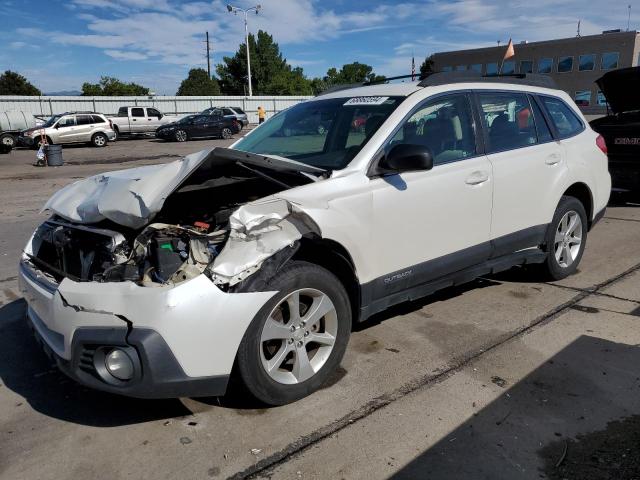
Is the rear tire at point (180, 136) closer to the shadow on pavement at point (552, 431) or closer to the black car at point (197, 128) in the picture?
the black car at point (197, 128)

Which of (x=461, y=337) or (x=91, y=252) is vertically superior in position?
(x=91, y=252)

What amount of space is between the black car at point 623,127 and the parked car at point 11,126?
79.3 ft

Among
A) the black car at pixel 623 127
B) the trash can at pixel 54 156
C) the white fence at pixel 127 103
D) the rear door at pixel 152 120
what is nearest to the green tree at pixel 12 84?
the white fence at pixel 127 103

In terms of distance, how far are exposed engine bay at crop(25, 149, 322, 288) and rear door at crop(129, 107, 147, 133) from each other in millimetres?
30272

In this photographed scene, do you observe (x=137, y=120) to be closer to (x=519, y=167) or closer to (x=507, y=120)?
(x=507, y=120)

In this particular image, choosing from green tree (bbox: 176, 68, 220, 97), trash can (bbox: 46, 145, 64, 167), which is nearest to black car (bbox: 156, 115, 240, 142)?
trash can (bbox: 46, 145, 64, 167)

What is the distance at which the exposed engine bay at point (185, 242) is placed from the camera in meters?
2.71

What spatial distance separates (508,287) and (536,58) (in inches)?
2400

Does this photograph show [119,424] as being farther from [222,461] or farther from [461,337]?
[461,337]

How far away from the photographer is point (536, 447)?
271 centimetres

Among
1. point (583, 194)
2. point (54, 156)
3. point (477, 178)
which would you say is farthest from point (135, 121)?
point (477, 178)

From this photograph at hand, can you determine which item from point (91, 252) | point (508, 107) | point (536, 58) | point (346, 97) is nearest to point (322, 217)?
point (91, 252)

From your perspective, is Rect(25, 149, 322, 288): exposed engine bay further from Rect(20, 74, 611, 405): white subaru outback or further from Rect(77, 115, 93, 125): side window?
Rect(77, 115, 93, 125): side window

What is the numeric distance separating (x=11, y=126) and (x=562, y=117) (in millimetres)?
26647
